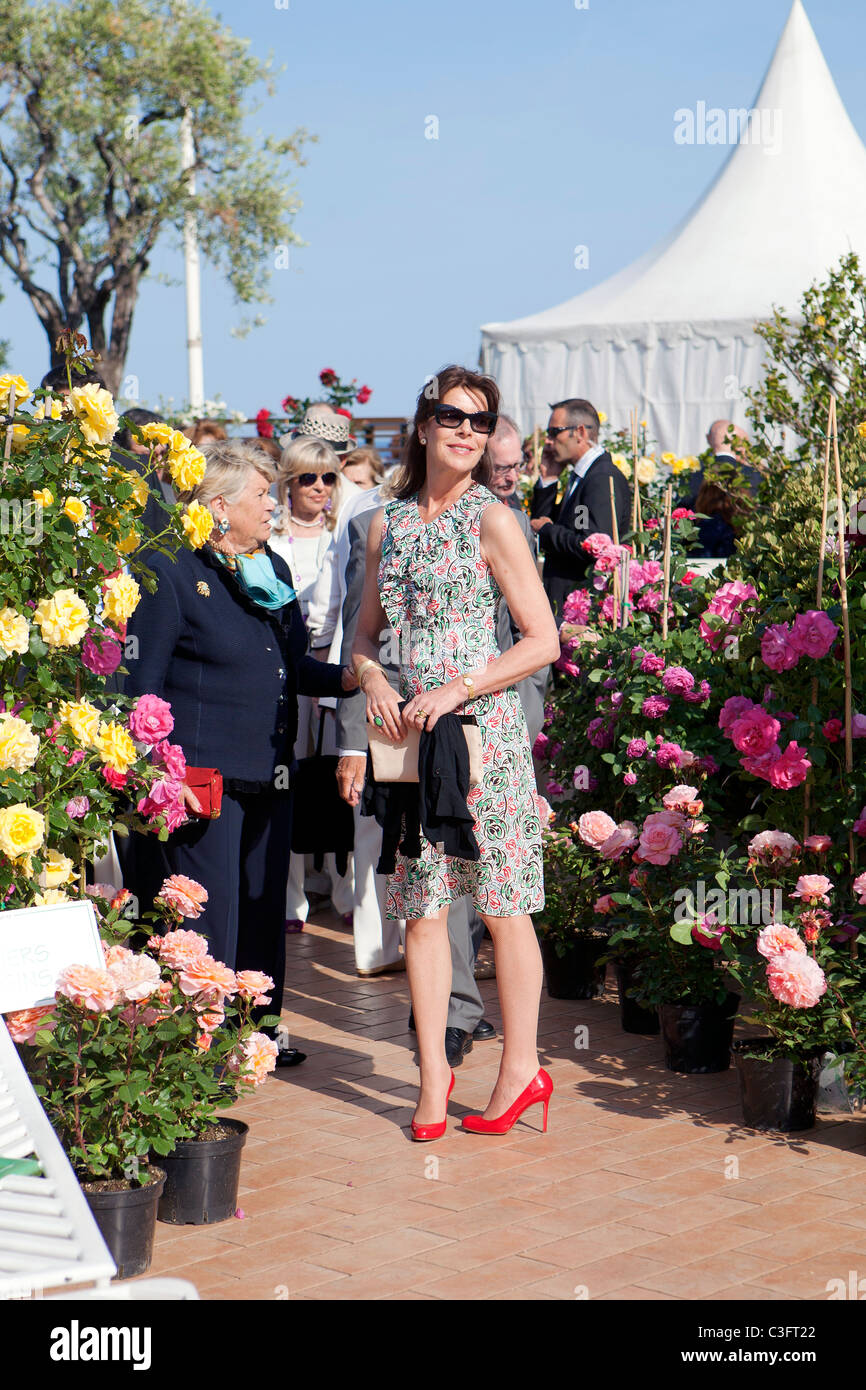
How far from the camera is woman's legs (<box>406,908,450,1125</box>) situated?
14.1 feet

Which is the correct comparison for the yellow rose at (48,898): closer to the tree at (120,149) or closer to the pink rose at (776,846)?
the pink rose at (776,846)

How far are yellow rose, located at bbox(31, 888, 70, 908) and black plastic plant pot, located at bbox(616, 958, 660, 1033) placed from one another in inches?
86.6

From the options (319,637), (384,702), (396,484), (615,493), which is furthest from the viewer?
(615,493)

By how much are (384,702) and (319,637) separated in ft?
7.90

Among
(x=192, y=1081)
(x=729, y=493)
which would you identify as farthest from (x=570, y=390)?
(x=192, y=1081)

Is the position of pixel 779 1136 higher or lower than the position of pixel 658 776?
lower

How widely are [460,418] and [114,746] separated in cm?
134

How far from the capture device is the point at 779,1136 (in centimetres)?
429

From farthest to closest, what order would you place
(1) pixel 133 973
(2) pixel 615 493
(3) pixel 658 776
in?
(2) pixel 615 493 → (3) pixel 658 776 → (1) pixel 133 973

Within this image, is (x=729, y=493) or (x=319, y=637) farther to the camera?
(x=729, y=493)

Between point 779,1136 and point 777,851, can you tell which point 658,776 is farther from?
point 779,1136

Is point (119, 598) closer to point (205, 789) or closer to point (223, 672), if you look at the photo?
point (205, 789)

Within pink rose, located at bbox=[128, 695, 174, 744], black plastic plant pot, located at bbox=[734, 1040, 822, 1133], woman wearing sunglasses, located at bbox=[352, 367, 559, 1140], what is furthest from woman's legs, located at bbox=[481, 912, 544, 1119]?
pink rose, located at bbox=[128, 695, 174, 744]

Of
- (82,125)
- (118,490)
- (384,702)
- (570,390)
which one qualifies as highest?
(82,125)
